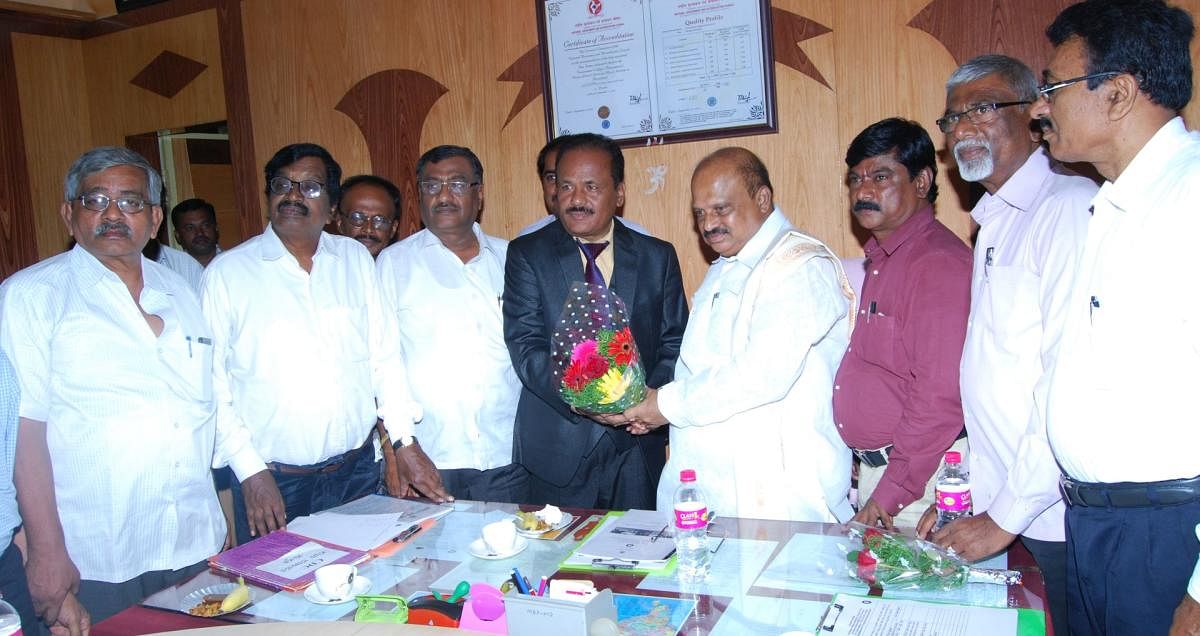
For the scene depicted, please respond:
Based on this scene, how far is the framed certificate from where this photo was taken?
12.9ft

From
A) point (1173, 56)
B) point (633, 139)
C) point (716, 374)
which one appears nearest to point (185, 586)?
point (716, 374)

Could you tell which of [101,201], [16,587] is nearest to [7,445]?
[16,587]

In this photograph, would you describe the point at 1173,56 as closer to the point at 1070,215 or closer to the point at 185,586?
the point at 1070,215

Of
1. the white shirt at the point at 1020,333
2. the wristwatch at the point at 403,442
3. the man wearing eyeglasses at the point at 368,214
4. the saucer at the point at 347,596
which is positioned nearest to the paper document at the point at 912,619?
the white shirt at the point at 1020,333

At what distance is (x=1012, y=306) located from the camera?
7.34 ft

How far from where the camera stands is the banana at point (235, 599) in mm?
1871

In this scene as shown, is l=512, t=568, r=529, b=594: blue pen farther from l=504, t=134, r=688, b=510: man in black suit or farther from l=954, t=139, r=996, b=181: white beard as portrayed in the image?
l=954, t=139, r=996, b=181: white beard

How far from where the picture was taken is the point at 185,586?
2.04 metres

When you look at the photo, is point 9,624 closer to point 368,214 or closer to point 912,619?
point 912,619

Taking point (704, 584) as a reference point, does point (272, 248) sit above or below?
above

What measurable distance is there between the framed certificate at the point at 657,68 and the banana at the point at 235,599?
9.55 ft

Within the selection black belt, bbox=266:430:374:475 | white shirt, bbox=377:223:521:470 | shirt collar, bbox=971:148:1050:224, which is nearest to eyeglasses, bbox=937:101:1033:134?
shirt collar, bbox=971:148:1050:224

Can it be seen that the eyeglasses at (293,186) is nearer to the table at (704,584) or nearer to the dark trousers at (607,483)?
the dark trousers at (607,483)

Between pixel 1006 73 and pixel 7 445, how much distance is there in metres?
2.87
